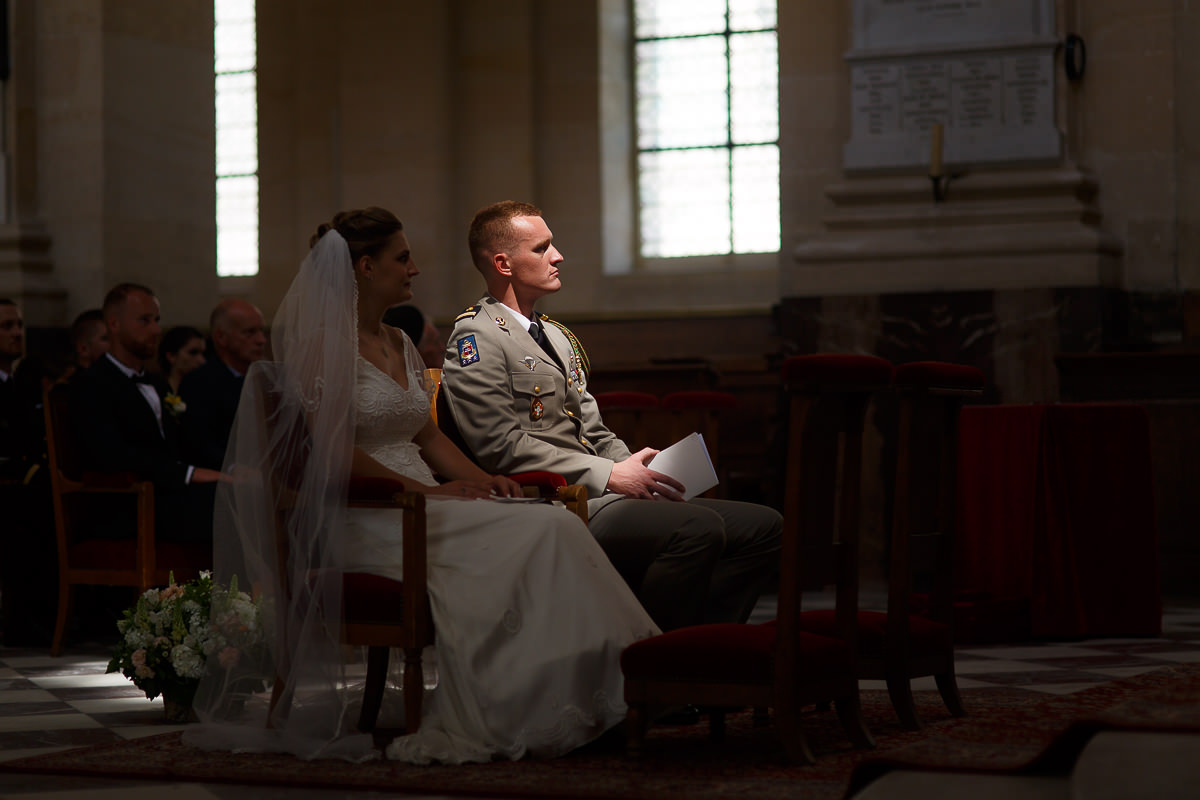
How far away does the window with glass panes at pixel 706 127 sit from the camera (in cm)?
1195

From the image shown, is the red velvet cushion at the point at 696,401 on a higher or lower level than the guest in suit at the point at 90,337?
lower

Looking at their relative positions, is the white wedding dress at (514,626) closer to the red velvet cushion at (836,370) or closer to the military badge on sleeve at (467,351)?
the military badge on sleeve at (467,351)

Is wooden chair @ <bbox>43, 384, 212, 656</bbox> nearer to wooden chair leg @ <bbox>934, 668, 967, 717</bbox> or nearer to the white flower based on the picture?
the white flower

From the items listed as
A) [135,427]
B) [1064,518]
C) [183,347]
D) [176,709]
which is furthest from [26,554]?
[1064,518]

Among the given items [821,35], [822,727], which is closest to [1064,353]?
[821,35]

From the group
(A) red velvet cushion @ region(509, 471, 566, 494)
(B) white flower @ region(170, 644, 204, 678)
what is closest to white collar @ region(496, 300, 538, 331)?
(A) red velvet cushion @ region(509, 471, 566, 494)

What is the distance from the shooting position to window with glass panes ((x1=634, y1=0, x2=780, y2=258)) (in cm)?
1195

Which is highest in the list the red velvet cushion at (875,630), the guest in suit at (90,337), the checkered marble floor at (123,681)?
the guest in suit at (90,337)

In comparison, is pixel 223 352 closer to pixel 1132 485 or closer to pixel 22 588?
pixel 22 588

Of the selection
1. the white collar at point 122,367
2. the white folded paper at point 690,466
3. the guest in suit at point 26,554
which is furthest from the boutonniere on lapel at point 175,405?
the white folded paper at point 690,466

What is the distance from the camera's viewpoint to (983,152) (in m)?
7.86

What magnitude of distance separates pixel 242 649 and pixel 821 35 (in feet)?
18.0

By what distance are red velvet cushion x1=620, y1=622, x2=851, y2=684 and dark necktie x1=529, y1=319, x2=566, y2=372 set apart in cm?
119

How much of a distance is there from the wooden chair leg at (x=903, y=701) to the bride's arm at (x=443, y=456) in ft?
4.17
